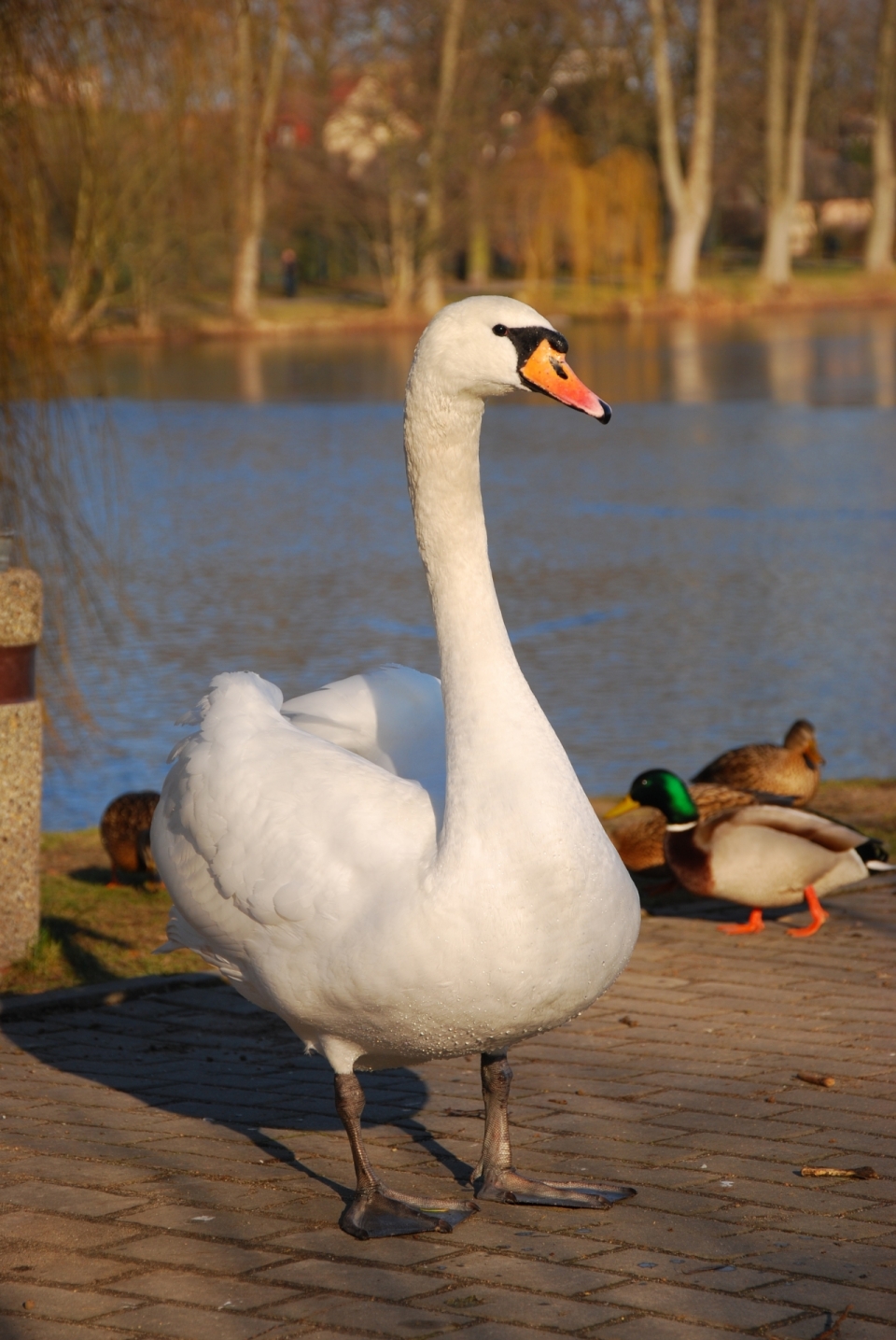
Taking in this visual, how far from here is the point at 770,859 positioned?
20.0 feet

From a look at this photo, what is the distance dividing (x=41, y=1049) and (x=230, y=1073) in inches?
23.9

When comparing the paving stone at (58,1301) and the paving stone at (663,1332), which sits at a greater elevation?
the paving stone at (663,1332)

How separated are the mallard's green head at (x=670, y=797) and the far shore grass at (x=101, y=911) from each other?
38.6 inches

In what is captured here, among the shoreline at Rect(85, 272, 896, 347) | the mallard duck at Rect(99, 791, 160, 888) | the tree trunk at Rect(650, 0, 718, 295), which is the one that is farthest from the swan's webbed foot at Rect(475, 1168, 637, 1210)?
the tree trunk at Rect(650, 0, 718, 295)

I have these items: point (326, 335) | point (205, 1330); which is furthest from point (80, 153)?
point (326, 335)

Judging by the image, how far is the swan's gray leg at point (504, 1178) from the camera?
12.4ft

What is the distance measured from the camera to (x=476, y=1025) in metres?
3.62

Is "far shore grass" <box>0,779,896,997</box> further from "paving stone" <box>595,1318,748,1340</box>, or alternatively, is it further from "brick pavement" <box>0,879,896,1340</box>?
"paving stone" <box>595,1318,748,1340</box>

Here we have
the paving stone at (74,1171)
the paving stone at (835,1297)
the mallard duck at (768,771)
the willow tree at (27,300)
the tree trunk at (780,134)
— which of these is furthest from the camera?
the tree trunk at (780,134)

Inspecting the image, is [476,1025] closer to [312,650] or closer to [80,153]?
[80,153]

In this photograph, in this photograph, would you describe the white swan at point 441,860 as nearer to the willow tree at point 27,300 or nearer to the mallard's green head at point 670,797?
the mallard's green head at point 670,797

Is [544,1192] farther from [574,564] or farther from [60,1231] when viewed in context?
[574,564]

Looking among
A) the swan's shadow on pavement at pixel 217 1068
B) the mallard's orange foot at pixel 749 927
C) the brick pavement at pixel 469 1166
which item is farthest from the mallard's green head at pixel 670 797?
the swan's shadow on pavement at pixel 217 1068

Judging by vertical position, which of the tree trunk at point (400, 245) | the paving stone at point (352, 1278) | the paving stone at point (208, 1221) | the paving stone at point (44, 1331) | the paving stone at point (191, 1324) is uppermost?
the tree trunk at point (400, 245)
